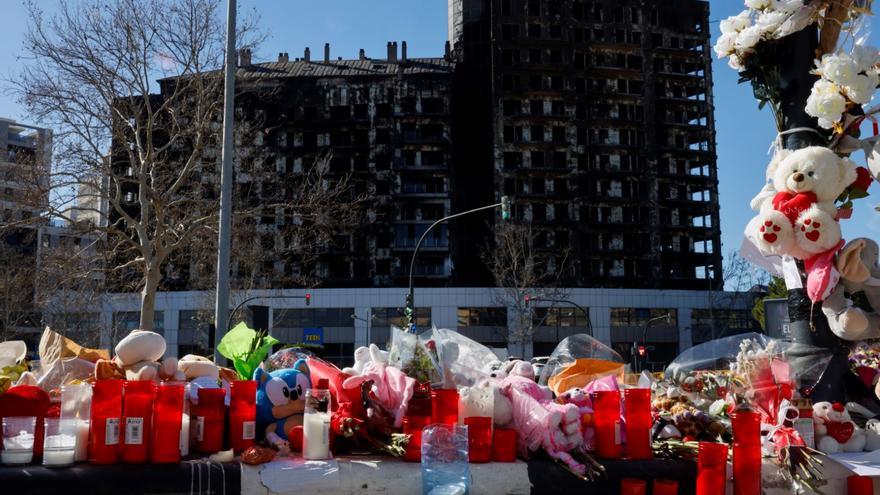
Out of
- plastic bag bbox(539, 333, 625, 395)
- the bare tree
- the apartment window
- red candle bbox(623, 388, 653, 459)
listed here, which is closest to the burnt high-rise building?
the bare tree

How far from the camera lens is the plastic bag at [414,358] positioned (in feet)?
13.7

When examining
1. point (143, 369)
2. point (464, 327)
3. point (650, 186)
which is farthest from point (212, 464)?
point (650, 186)

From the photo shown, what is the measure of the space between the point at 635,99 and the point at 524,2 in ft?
41.0

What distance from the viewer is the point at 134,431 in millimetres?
3584

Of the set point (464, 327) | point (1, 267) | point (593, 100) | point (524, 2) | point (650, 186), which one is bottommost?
point (464, 327)

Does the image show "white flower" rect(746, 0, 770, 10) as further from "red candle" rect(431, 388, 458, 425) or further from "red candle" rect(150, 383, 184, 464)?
"red candle" rect(150, 383, 184, 464)

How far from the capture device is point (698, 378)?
528 cm

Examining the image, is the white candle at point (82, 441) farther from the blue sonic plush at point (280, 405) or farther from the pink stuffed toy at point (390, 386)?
the pink stuffed toy at point (390, 386)

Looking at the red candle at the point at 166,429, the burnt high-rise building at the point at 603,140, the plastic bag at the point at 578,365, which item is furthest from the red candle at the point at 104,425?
the burnt high-rise building at the point at 603,140

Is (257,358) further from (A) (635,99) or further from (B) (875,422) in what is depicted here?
(A) (635,99)

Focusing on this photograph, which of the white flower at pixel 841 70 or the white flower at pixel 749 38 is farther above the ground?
the white flower at pixel 749 38

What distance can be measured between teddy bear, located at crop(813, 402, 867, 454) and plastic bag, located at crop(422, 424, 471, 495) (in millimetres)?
2144

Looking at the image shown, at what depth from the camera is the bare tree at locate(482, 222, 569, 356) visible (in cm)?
4797

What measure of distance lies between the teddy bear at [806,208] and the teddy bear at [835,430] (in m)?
→ 1.05
